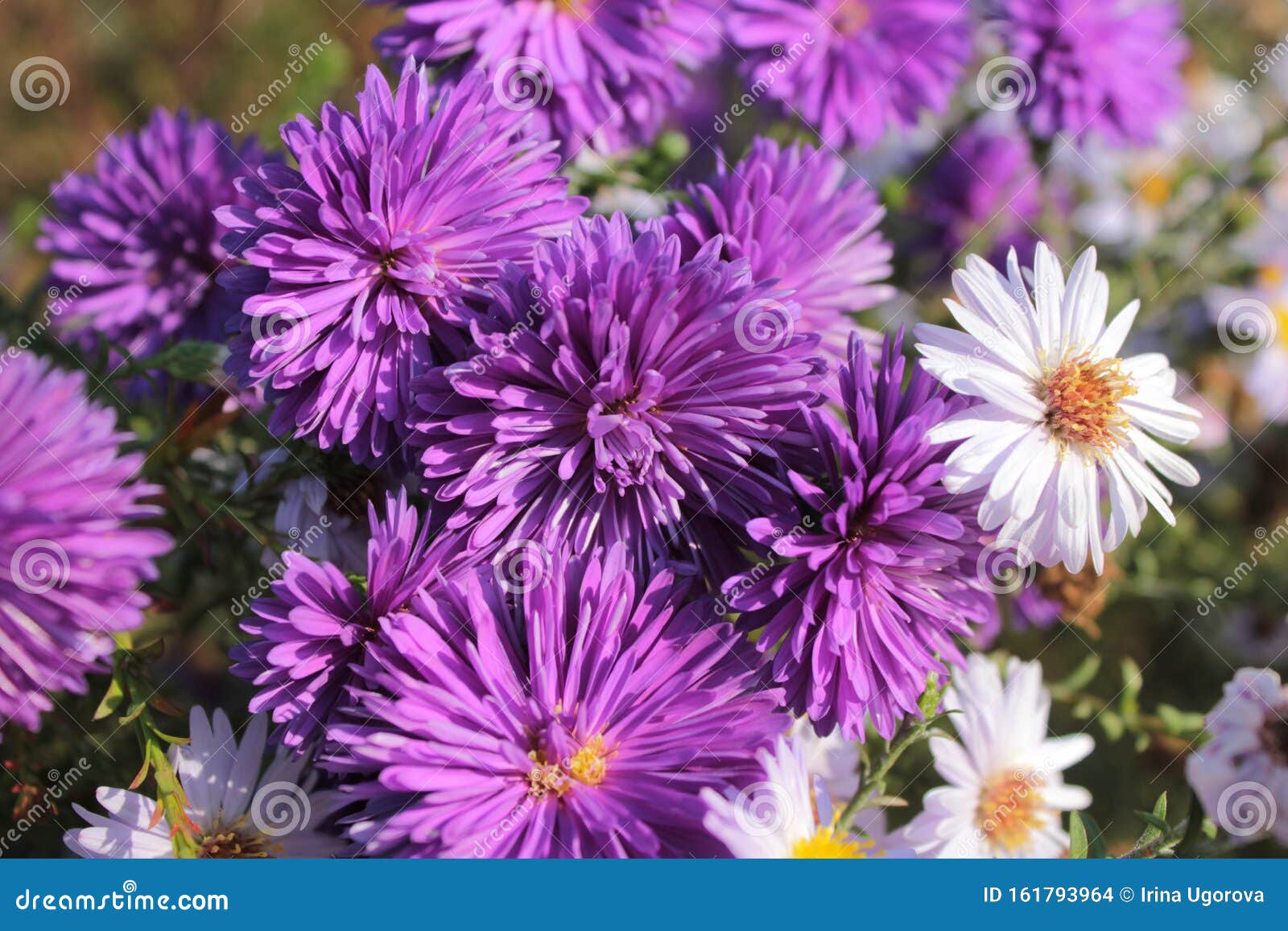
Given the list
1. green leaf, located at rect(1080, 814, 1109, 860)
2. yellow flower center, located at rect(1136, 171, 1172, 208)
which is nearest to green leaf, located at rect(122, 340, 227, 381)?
green leaf, located at rect(1080, 814, 1109, 860)

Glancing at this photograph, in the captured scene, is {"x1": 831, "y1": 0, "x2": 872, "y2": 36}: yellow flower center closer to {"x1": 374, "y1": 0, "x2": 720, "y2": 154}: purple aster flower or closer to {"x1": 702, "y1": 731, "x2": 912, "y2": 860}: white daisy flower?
{"x1": 374, "y1": 0, "x2": 720, "y2": 154}: purple aster flower

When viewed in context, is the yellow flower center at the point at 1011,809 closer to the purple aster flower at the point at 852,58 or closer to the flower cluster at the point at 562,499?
the flower cluster at the point at 562,499

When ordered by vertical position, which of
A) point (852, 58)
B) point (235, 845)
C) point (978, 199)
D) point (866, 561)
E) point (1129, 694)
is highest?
point (978, 199)

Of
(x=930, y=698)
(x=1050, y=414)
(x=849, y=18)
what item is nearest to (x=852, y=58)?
(x=849, y=18)

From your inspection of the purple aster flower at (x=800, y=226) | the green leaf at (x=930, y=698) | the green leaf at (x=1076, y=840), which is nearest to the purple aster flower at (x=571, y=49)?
the purple aster flower at (x=800, y=226)

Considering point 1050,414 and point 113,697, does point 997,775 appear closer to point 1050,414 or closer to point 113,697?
point 1050,414

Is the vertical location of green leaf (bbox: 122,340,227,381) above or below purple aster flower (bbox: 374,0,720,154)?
below
